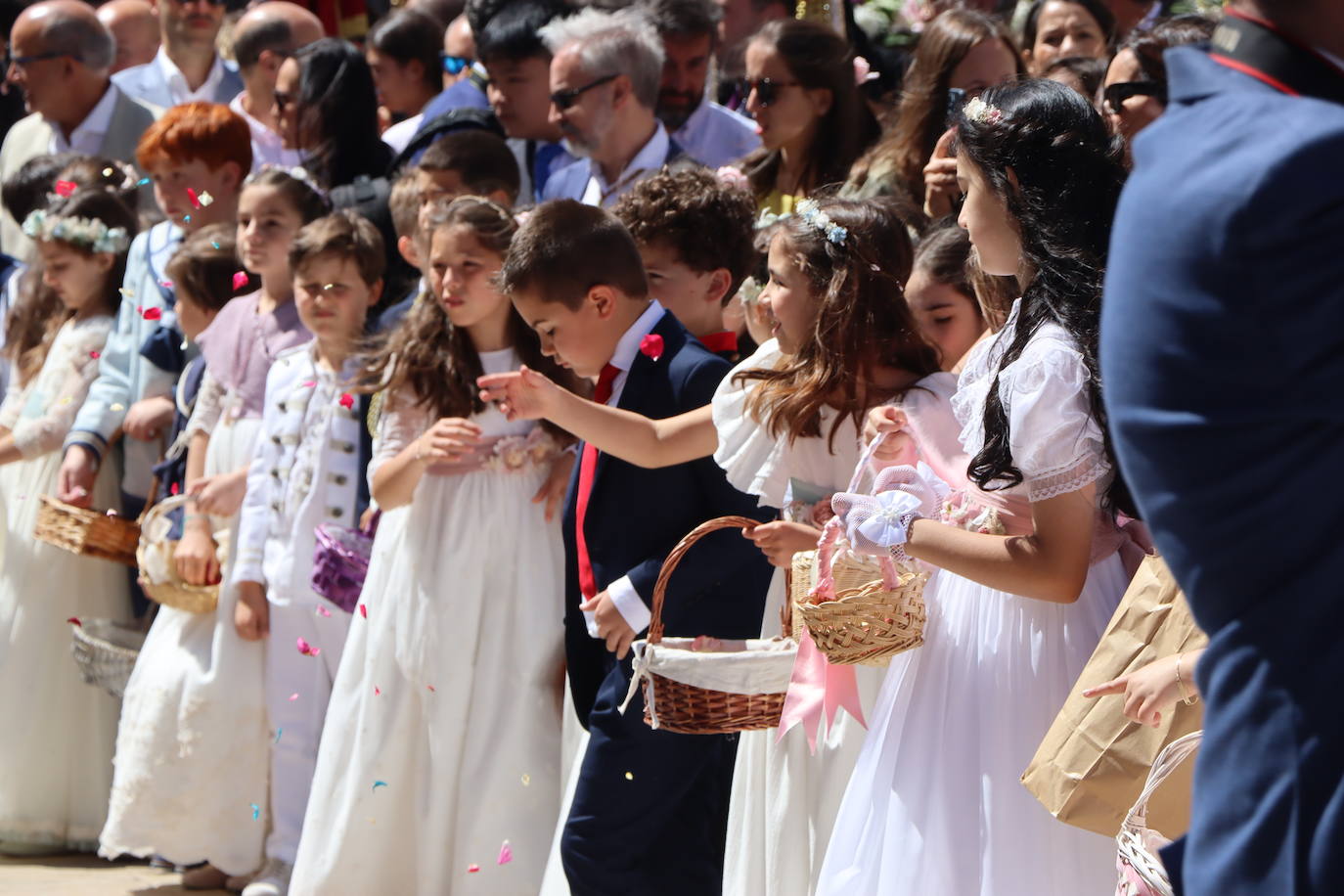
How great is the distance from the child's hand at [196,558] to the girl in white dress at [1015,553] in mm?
3177

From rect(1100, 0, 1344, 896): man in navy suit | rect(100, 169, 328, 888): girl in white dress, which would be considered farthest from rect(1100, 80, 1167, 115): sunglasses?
rect(1100, 0, 1344, 896): man in navy suit

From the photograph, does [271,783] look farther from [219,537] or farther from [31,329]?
[31,329]

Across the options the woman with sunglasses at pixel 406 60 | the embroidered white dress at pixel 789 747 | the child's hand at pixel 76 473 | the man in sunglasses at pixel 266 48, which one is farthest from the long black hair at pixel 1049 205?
the man in sunglasses at pixel 266 48

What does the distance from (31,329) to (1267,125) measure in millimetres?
6187

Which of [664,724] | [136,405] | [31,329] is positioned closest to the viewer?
[664,724]

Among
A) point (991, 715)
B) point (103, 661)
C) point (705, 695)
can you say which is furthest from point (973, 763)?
point (103, 661)

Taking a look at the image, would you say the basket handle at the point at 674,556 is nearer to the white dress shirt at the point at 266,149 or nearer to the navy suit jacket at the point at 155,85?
the white dress shirt at the point at 266,149

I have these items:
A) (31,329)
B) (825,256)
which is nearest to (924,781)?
(825,256)

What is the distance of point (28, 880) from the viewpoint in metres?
5.92

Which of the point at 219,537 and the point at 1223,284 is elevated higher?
the point at 1223,284

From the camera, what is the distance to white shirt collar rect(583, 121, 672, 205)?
596 cm

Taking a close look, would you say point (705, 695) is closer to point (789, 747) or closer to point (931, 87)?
point (789, 747)

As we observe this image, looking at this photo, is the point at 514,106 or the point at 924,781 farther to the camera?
the point at 514,106

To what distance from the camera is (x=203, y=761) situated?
18.2 ft
